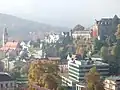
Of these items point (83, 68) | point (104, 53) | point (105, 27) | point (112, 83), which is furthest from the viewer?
point (105, 27)

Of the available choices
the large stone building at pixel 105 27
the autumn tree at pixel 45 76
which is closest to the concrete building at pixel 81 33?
the large stone building at pixel 105 27

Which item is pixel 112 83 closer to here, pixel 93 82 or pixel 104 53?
pixel 93 82

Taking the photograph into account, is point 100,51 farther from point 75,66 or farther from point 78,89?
point 78,89

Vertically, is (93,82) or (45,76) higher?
(45,76)

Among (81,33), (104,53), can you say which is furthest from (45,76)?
(81,33)

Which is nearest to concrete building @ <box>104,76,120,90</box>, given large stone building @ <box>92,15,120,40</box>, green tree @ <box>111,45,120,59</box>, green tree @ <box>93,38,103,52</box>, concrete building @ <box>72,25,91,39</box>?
green tree @ <box>111,45,120,59</box>

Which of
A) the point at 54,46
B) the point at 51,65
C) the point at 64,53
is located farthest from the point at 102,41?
the point at 51,65
